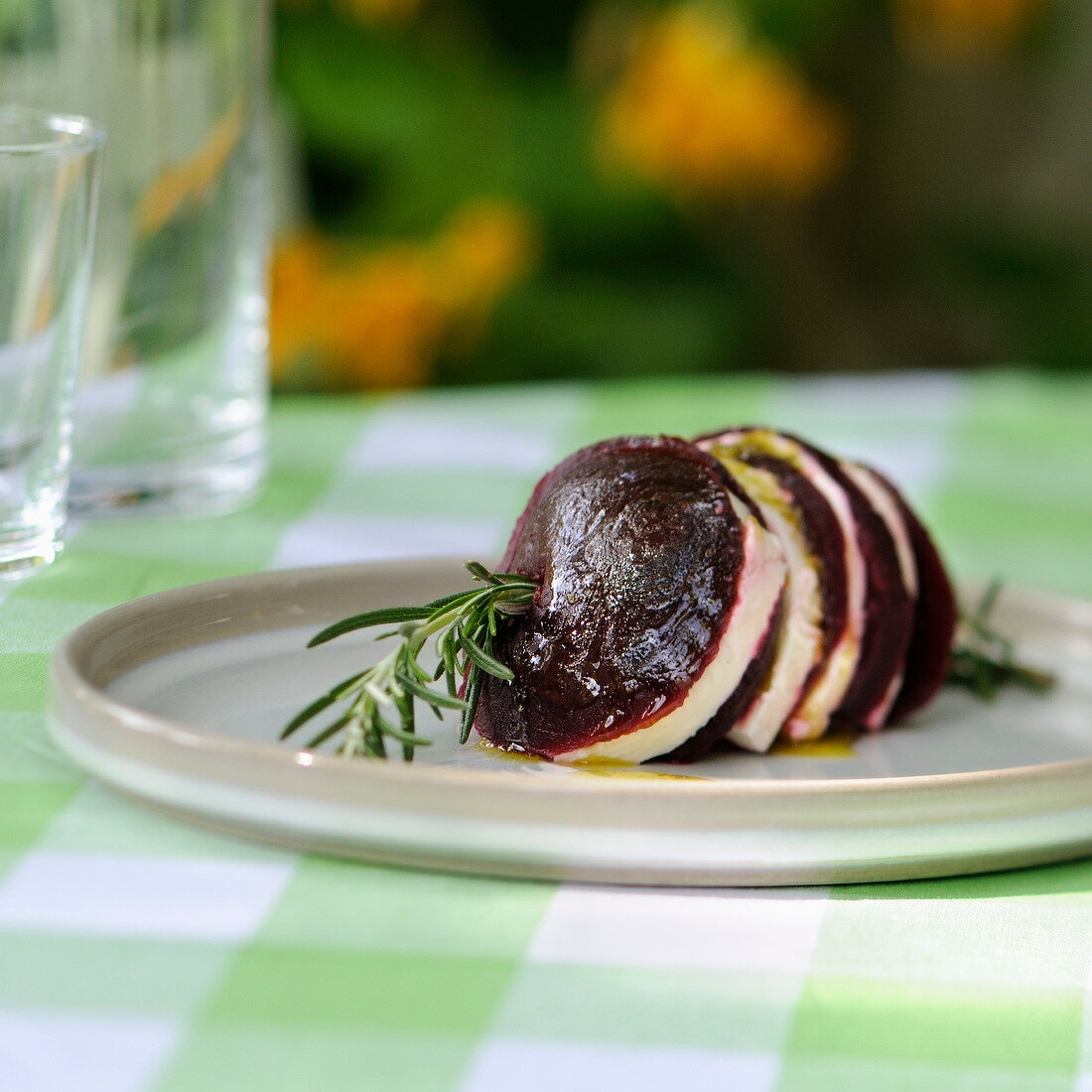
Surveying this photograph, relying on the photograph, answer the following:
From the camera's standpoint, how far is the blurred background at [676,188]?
2.76 meters

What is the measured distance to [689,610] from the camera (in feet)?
2.28

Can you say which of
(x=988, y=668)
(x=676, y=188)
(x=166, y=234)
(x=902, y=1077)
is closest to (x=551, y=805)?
(x=902, y=1077)

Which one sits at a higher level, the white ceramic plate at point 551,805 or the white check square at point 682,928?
the white ceramic plate at point 551,805

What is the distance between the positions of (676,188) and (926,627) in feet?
7.42

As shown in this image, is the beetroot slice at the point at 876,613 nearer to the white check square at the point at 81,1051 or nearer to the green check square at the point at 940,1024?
the green check square at the point at 940,1024

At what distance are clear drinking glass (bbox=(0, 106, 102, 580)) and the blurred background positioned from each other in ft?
5.63

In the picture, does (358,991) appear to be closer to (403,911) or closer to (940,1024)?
(403,911)

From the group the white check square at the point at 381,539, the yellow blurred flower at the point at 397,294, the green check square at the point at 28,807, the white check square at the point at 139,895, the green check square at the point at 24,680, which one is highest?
the white check square at the point at 139,895

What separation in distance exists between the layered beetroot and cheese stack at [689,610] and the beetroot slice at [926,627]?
0.04 meters

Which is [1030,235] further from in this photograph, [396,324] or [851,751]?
[851,751]

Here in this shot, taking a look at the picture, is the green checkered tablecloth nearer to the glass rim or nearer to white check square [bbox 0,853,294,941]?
white check square [bbox 0,853,294,941]

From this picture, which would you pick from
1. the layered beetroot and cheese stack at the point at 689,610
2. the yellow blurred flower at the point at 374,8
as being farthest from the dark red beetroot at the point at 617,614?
the yellow blurred flower at the point at 374,8

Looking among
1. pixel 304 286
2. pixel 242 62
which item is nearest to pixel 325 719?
pixel 242 62

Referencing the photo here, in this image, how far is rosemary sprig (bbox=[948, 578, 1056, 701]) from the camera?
88cm
